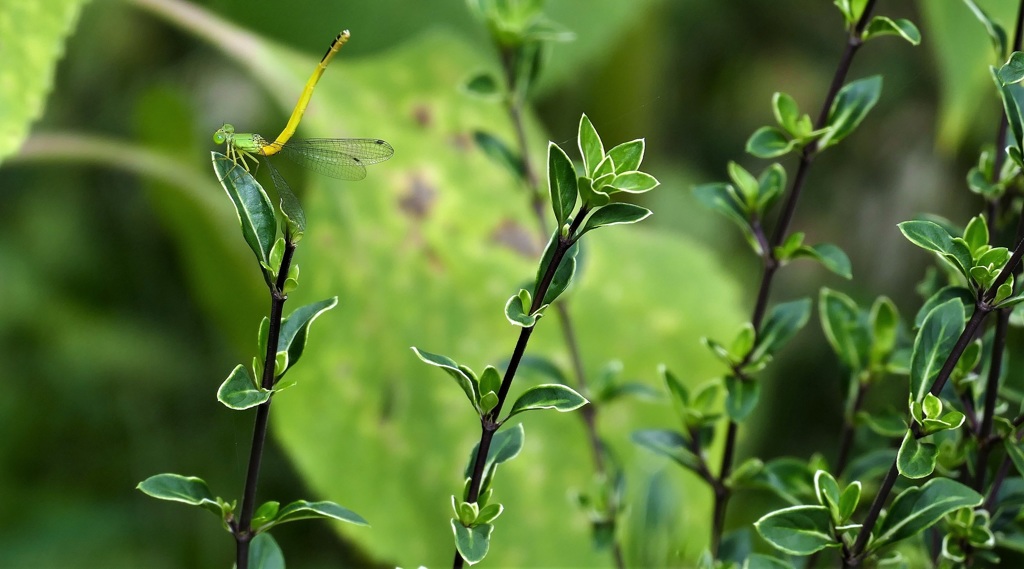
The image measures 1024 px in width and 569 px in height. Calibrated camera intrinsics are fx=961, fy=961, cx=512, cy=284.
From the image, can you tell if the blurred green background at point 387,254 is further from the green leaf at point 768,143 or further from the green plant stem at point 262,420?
the green leaf at point 768,143

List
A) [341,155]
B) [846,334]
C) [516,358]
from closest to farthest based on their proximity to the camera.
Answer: [516,358] → [846,334] → [341,155]

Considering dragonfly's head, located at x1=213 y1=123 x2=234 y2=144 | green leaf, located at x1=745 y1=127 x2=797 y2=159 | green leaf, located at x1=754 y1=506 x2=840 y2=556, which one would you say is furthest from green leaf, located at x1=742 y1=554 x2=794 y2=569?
dragonfly's head, located at x1=213 y1=123 x2=234 y2=144

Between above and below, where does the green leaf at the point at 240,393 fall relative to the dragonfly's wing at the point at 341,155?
below

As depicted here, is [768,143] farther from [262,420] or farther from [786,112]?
[262,420]

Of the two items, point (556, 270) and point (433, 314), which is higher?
point (556, 270)

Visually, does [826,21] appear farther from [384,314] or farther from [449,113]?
[384,314]

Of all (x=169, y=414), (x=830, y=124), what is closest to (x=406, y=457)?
(x=830, y=124)

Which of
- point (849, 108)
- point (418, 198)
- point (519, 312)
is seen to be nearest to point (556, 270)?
point (519, 312)

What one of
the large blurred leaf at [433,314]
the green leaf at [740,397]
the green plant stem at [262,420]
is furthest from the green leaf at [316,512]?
the large blurred leaf at [433,314]
